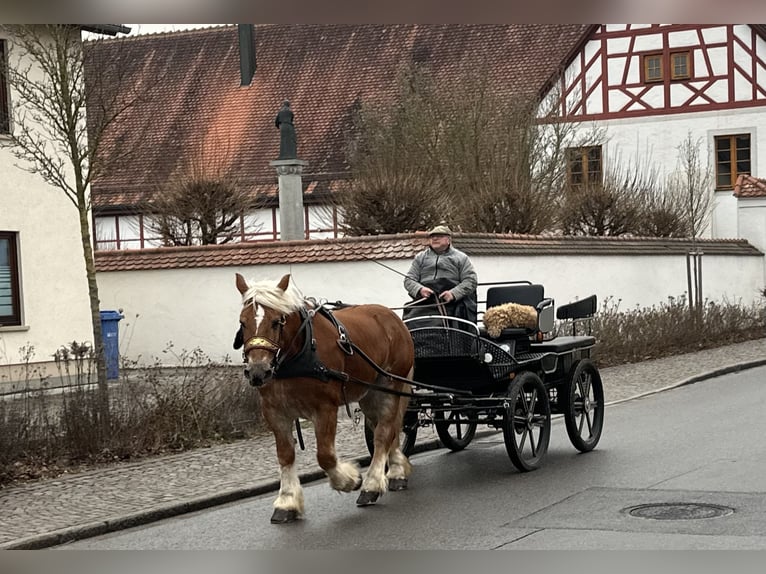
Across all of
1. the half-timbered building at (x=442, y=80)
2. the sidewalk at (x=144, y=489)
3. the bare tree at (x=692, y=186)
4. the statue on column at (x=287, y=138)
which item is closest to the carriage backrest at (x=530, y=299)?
the sidewalk at (x=144, y=489)

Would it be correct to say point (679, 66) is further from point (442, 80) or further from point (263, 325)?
point (263, 325)

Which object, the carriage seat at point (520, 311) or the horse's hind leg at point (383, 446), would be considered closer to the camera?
the horse's hind leg at point (383, 446)

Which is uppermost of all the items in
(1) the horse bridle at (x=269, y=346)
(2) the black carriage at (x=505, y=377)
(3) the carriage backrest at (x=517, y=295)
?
(3) the carriage backrest at (x=517, y=295)

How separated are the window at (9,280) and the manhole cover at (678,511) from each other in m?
13.7

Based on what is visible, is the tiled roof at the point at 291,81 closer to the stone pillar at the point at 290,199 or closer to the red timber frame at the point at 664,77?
the red timber frame at the point at 664,77

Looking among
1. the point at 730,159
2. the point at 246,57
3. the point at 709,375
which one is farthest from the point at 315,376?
the point at 246,57

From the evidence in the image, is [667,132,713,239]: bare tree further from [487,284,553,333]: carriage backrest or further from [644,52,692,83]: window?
[487,284,553,333]: carriage backrest

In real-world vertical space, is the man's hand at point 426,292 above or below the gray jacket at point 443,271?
below

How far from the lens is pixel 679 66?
38.5m

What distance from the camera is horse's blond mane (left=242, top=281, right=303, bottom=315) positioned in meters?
9.16

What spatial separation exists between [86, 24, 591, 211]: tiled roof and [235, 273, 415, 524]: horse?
28052 millimetres

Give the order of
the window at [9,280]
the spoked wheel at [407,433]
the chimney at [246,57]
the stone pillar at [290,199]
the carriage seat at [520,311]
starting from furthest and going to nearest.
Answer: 1. the chimney at [246,57]
2. the stone pillar at [290,199]
3. the window at [9,280]
4. the carriage seat at [520,311]
5. the spoked wheel at [407,433]

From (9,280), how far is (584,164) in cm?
2038

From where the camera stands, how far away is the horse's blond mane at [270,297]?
30.1 ft
